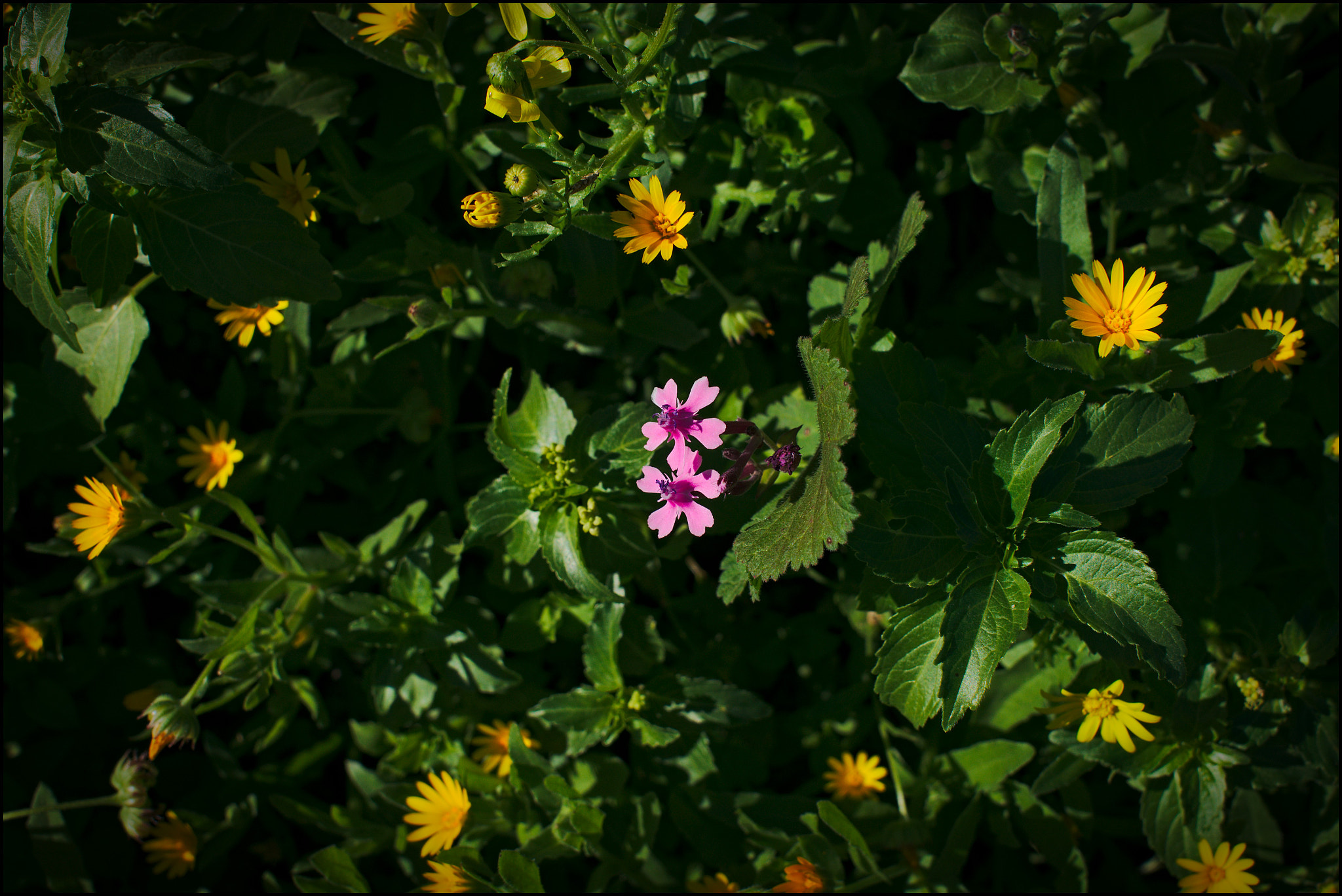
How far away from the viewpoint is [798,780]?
348 cm

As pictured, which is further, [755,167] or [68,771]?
[68,771]

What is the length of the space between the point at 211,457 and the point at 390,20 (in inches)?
64.6

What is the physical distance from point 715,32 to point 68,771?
3.98 meters

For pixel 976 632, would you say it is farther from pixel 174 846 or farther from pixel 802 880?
pixel 174 846

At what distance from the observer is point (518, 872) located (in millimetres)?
2520

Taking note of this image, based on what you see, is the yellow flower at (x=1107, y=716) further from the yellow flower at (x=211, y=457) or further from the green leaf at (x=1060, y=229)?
the yellow flower at (x=211, y=457)

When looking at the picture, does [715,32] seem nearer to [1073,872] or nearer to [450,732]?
[450,732]

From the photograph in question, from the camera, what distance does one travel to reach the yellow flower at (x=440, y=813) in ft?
8.99

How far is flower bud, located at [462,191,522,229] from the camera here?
1.92 metres

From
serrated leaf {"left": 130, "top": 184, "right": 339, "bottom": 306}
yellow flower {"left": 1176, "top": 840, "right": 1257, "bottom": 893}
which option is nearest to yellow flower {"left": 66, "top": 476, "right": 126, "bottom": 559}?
serrated leaf {"left": 130, "top": 184, "right": 339, "bottom": 306}

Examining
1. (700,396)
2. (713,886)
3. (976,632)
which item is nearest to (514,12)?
(700,396)

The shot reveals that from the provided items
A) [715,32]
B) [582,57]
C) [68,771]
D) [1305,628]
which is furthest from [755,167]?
[68,771]

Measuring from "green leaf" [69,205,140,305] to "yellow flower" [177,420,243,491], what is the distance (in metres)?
0.63

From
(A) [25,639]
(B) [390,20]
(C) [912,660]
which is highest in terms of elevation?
(B) [390,20]
